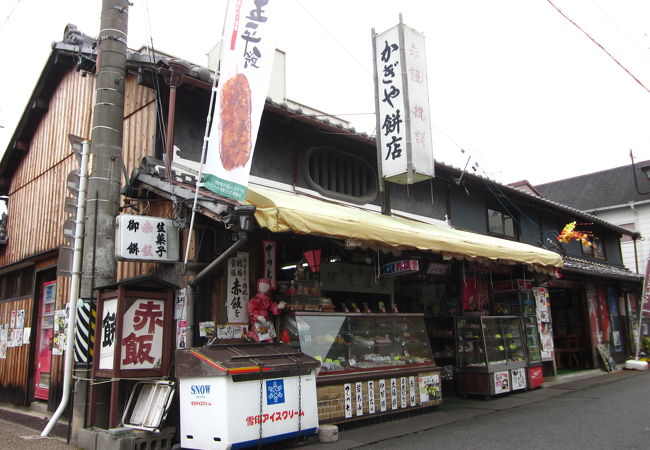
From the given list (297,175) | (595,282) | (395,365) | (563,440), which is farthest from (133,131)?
(595,282)

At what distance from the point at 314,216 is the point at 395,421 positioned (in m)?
3.94

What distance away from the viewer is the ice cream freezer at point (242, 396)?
19.6 ft

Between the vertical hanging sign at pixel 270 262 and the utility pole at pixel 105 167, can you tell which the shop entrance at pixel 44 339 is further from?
the vertical hanging sign at pixel 270 262

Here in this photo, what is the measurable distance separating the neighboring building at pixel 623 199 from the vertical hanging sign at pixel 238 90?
2521 centimetres

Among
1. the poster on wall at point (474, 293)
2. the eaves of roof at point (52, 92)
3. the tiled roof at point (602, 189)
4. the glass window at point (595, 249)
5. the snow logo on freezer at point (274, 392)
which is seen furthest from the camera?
the tiled roof at point (602, 189)

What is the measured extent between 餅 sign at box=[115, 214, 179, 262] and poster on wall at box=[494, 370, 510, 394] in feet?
24.0

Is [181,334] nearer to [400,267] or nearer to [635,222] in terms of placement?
[400,267]

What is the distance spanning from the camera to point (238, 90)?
6.91m

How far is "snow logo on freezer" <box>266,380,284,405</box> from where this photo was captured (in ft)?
20.8

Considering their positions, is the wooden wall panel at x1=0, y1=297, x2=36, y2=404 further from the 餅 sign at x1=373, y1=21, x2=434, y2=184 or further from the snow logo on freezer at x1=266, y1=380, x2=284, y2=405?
the 餅 sign at x1=373, y1=21, x2=434, y2=184

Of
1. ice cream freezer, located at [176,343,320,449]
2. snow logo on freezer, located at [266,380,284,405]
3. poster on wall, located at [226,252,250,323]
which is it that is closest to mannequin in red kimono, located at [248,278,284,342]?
poster on wall, located at [226,252,250,323]

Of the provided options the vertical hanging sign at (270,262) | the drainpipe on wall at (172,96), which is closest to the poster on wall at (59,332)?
the drainpipe on wall at (172,96)

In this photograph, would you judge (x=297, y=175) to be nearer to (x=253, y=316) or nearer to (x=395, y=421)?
(x=253, y=316)

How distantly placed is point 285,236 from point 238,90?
258 cm
